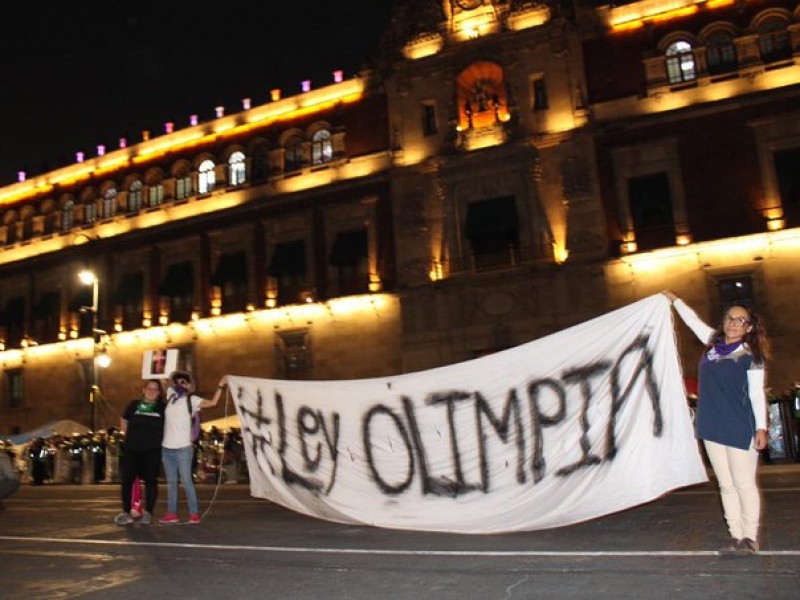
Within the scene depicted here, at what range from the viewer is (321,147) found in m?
31.1

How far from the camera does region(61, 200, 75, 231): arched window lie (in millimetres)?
37531

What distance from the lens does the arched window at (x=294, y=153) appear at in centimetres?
3153

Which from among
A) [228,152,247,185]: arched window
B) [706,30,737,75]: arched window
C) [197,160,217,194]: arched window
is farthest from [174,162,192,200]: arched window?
[706,30,737,75]: arched window

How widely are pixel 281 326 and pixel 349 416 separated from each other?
21859 mm

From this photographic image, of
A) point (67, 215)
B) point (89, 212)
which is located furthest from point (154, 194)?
point (67, 215)

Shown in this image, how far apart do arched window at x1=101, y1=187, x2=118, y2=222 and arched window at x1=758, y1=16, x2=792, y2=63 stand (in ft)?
96.6

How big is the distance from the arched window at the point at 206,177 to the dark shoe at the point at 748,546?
101 feet

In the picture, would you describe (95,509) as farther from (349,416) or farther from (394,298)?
(394,298)

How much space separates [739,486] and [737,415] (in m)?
0.57

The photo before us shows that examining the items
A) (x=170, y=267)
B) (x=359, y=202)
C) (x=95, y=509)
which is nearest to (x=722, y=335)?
(x=95, y=509)

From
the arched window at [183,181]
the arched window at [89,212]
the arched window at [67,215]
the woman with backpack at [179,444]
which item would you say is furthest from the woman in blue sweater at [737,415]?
the arched window at [67,215]

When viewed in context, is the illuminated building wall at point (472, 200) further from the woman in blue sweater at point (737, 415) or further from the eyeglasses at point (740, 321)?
the eyeglasses at point (740, 321)

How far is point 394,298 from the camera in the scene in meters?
27.6

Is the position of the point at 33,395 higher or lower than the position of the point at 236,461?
higher
